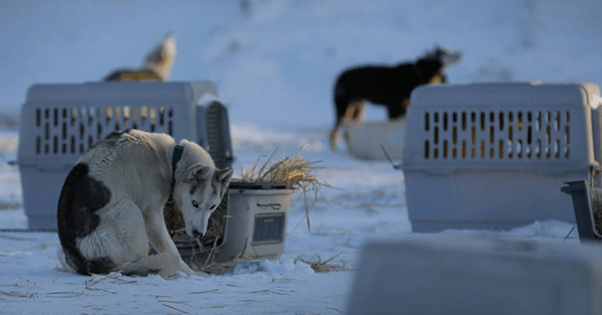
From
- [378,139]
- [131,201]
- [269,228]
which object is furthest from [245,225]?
[378,139]

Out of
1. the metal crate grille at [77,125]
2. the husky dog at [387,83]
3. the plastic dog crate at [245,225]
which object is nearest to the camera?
the plastic dog crate at [245,225]

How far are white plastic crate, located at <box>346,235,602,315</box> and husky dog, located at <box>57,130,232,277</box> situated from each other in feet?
8.22

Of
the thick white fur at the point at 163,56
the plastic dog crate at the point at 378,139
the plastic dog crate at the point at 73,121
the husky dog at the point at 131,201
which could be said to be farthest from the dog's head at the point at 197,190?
the thick white fur at the point at 163,56

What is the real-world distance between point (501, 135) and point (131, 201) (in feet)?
9.58

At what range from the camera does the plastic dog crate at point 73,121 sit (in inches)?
243

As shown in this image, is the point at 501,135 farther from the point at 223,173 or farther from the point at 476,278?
the point at 476,278

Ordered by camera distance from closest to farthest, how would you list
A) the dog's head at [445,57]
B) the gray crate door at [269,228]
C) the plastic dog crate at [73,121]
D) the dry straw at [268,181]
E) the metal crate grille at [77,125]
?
the gray crate door at [269,228], the dry straw at [268,181], the plastic dog crate at [73,121], the metal crate grille at [77,125], the dog's head at [445,57]

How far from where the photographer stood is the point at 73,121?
645cm

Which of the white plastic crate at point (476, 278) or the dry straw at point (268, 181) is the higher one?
the white plastic crate at point (476, 278)

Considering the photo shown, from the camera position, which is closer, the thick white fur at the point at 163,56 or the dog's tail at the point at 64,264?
the dog's tail at the point at 64,264

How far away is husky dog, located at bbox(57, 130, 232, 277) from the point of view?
4.01 m

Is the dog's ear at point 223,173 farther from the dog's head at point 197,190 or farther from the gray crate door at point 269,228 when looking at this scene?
the gray crate door at point 269,228

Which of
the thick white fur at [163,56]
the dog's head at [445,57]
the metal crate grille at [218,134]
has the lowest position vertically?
the dog's head at [445,57]

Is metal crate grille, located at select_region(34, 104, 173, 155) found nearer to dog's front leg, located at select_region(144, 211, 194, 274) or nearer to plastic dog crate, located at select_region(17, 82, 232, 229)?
plastic dog crate, located at select_region(17, 82, 232, 229)
